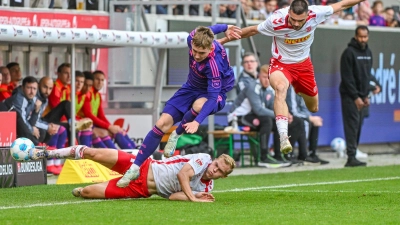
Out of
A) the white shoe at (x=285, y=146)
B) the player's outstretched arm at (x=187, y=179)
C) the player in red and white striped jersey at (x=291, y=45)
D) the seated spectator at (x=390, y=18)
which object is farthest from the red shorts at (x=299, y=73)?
the seated spectator at (x=390, y=18)

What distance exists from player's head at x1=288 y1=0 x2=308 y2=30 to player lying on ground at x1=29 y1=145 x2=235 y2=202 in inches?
89.3

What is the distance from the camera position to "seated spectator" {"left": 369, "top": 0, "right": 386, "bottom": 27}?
2489cm

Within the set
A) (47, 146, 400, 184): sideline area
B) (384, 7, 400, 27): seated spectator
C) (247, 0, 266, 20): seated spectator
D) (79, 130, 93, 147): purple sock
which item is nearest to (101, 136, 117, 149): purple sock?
(79, 130, 93, 147): purple sock

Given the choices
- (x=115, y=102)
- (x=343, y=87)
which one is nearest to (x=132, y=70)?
(x=115, y=102)

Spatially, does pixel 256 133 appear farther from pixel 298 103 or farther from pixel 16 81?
pixel 16 81

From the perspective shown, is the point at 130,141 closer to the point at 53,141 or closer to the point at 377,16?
the point at 53,141

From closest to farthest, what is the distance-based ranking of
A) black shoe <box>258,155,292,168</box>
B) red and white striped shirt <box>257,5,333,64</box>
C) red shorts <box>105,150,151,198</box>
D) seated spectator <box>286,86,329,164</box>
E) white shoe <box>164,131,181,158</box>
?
red shorts <box>105,150,151,198</box> → white shoe <box>164,131,181,158</box> → red and white striped shirt <box>257,5,333,64</box> → black shoe <box>258,155,292,168</box> → seated spectator <box>286,86,329,164</box>

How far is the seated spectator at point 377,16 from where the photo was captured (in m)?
24.9

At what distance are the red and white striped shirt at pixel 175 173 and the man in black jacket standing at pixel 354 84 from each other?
26.8 ft

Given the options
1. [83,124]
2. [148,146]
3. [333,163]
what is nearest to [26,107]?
[83,124]

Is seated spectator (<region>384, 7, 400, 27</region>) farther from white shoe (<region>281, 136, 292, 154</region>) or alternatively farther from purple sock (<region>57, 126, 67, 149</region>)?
white shoe (<region>281, 136, 292, 154</region>)

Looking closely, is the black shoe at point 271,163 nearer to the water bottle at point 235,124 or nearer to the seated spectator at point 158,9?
the water bottle at point 235,124

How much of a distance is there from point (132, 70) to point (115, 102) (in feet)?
2.32

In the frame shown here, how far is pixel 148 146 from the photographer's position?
464 inches
